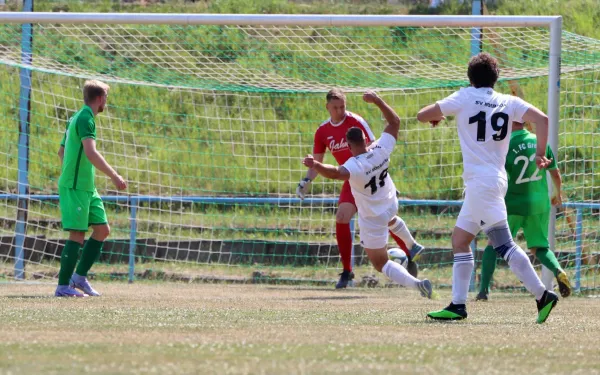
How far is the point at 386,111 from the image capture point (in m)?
8.70

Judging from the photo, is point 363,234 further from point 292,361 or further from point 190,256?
point 190,256

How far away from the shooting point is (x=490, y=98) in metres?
7.44

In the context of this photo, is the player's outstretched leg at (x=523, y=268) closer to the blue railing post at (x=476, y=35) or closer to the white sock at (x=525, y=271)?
the white sock at (x=525, y=271)

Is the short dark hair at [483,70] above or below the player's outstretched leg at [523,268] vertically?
above

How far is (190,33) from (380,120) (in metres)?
5.06

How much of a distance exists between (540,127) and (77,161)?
4269 millimetres

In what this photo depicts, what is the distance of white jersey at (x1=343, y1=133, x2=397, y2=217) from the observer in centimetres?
904

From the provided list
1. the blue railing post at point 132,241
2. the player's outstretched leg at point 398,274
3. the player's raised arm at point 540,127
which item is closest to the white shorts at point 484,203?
the player's raised arm at point 540,127

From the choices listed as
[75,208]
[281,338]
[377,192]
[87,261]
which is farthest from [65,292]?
[281,338]

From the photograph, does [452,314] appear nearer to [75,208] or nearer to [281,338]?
[281,338]

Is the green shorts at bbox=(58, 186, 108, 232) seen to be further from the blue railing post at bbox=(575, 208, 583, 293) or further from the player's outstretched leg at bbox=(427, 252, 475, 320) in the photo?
the blue railing post at bbox=(575, 208, 583, 293)

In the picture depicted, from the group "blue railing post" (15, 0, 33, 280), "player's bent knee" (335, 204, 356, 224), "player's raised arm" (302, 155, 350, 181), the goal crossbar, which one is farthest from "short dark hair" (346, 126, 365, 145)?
"blue railing post" (15, 0, 33, 280)

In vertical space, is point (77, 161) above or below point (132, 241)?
above

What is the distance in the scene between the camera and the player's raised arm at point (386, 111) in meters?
8.39
